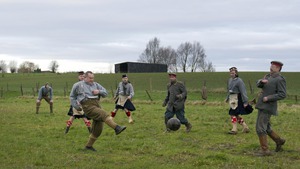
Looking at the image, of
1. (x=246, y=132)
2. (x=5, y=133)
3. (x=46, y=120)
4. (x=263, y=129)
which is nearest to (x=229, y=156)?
(x=263, y=129)

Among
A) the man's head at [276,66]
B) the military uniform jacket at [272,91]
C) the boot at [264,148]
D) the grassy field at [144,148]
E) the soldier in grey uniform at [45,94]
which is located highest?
the man's head at [276,66]

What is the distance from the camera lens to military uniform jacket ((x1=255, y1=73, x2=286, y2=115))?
9.62m

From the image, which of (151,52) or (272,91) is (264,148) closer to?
(272,91)

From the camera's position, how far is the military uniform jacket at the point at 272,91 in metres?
9.62

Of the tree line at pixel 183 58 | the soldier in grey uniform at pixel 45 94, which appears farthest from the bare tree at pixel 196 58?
the soldier in grey uniform at pixel 45 94

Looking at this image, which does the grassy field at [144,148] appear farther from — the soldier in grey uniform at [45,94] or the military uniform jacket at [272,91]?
the soldier in grey uniform at [45,94]

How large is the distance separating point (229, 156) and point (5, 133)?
26.1 ft

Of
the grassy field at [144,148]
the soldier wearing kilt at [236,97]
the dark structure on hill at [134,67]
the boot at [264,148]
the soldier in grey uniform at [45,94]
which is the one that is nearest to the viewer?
the grassy field at [144,148]

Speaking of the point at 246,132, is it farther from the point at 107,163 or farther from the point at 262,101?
the point at 107,163

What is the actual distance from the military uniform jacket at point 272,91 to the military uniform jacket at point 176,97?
13.2 feet

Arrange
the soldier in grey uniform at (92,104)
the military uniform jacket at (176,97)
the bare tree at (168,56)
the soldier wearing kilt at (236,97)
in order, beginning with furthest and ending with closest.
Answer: the bare tree at (168,56)
the military uniform jacket at (176,97)
the soldier wearing kilt at (236,97)
the soldier in grey uniform at (92,104)

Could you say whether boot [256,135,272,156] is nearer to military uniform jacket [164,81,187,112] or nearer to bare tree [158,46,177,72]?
military uniform jacket [164,81,187,112]

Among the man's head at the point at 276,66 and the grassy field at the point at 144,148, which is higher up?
the man's head at the point at 276,66

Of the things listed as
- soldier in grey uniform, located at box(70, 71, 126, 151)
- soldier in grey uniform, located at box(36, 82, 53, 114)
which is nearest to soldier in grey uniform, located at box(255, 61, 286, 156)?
soldier in grey uniform, located at box(70, 71, 126, 151)
